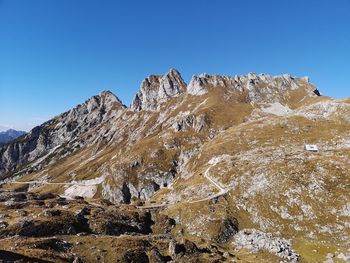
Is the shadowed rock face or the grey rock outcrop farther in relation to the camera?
the grey rock outcrop

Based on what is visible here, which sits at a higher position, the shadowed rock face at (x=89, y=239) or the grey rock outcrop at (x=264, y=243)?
the grey rock outcrop at (x=264, y=243)

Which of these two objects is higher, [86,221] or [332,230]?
[332,230]

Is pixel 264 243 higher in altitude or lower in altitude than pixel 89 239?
higher

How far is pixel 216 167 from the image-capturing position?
5679 inches

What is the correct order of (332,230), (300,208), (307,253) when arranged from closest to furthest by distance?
(307,253), (332,230), (300,208)

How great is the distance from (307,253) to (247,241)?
16181 millimetres

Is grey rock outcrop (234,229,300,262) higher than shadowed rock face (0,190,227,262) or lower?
higher

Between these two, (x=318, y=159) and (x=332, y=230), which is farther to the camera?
(x=318, y=159)

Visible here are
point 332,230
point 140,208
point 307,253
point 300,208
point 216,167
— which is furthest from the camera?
point 216,167

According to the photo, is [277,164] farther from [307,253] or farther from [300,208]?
[307,253]

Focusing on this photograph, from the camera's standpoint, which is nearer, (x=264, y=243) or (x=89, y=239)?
(x=89, y=239)

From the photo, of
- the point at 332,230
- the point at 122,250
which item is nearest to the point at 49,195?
the point at 122,250

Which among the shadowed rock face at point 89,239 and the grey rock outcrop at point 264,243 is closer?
the shadowed rock face at point 89,239

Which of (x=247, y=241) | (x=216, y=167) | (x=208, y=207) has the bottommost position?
(x=247, y=241)
